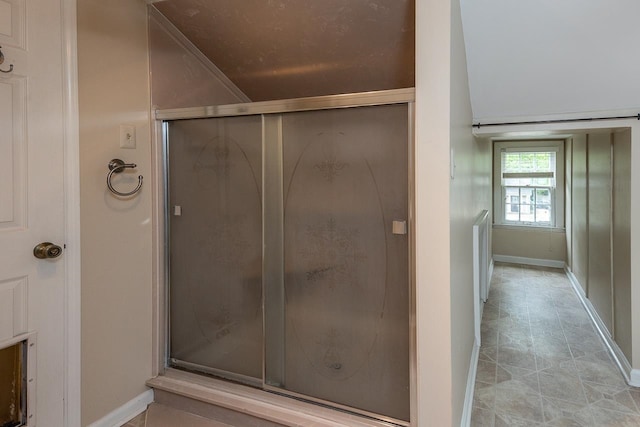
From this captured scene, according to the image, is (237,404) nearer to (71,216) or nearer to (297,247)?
(297,247)

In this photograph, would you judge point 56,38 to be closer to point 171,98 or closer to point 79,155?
point 79,155

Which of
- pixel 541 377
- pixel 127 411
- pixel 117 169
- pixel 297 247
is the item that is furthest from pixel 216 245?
pixel 541 377

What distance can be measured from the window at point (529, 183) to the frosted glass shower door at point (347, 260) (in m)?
4.99

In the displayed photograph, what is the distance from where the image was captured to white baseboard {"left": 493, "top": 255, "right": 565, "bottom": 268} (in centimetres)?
552

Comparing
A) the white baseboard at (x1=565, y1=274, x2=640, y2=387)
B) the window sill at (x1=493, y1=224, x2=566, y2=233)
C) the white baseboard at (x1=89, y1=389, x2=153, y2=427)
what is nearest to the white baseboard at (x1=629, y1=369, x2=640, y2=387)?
the white baseboard at (x1=565, y1=274, x2=640, y2=387)

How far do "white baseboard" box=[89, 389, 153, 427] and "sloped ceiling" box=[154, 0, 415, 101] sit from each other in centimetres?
204

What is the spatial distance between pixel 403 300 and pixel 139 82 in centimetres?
174

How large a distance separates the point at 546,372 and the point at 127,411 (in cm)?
267

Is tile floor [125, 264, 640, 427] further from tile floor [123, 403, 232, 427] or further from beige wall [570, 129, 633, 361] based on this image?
beige wall [570, 129, 633, 361]

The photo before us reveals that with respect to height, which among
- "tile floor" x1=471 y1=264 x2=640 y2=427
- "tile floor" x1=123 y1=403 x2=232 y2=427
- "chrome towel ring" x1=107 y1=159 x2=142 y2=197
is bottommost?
"tile floor" x1=471 y1=264 x2=640 y2=427

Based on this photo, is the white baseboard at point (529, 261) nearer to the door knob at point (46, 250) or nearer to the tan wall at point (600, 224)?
the tan wall at point (600, 224)

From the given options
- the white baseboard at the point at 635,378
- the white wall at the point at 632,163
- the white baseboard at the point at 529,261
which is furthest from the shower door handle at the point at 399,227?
the white baseboard at the point at 529,261

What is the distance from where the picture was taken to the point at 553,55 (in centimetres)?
198

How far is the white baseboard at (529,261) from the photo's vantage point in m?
5.52
